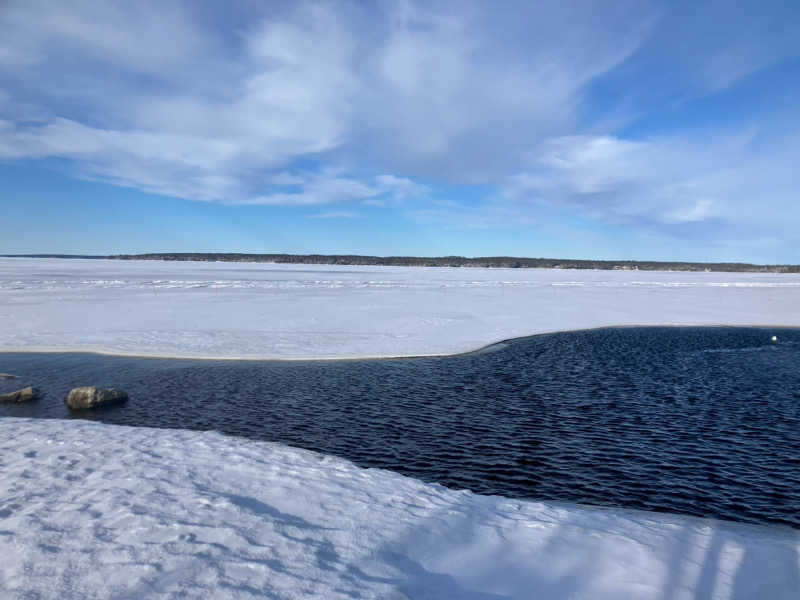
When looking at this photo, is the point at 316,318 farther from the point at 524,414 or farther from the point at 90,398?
the point at 524,414

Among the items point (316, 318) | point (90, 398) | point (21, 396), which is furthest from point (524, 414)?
point (316, 318)

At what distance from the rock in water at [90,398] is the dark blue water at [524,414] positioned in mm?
294

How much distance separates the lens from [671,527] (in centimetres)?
637

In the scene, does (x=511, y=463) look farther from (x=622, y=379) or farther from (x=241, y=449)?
(x=622, y=379)

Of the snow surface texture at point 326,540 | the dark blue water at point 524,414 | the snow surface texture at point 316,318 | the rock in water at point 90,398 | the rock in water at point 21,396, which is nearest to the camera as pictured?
the snow surface texture at point 326,540

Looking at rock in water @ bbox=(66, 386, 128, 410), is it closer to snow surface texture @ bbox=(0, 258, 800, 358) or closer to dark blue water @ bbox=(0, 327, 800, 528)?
dark blue water @ bbox=(0, 327, 800, 528)

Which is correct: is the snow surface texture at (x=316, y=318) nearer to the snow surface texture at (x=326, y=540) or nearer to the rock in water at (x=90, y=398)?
the rock in water at (x=90, y=398)

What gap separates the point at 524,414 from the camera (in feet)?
38.0

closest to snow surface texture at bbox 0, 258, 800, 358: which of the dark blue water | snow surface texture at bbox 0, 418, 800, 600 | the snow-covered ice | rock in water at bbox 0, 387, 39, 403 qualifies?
the dark blue water

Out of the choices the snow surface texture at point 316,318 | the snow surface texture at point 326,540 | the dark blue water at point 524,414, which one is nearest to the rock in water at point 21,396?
the dark blue water at point 524,414

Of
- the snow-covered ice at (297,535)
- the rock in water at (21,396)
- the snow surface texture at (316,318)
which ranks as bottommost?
the rock in water at (21,396)

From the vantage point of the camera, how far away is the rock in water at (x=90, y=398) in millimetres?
11602

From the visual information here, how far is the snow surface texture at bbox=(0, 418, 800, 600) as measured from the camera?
480cm

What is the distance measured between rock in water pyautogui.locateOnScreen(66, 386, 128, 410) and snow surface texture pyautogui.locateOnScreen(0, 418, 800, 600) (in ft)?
12.1
